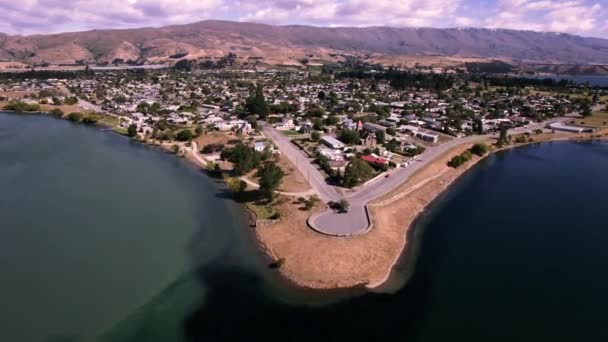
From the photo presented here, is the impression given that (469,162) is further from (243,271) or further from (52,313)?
(52,313)

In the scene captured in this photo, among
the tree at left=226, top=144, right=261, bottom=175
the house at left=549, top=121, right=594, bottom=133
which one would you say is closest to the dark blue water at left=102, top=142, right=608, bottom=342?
the tree at left=226, top=144, right=261, bottom=175

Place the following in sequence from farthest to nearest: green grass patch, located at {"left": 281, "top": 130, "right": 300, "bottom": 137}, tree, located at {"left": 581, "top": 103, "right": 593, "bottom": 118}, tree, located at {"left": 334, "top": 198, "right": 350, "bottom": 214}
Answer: tree, located at {"left": 581, "top": 103, "right": 593, "bottom": 118} < green grass patch, located at {"left": 281, "top": 130, "right": 300, "bottom": 137} < tree, located at {"left": 334, "top": 198, "right": 350, "bottom": 214}

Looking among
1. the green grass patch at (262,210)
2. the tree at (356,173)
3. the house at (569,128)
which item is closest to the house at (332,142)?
the tree at (356,173)

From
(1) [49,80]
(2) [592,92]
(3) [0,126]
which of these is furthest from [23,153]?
(2) [592,92]

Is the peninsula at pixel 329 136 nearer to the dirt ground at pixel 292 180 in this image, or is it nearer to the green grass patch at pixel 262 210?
the green grass patch at pixel 262 210

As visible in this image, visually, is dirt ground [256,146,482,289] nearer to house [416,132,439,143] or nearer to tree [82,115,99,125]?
house [416,132,439,143]

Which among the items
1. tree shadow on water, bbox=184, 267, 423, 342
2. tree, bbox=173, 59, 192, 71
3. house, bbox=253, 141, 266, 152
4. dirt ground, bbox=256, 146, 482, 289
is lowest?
tree shadow on water, bbox=184, 267, 423, 342
